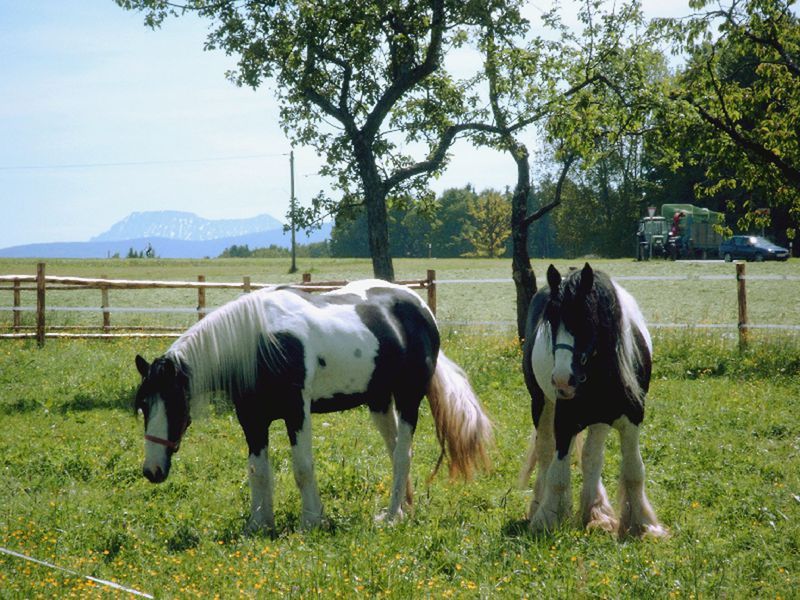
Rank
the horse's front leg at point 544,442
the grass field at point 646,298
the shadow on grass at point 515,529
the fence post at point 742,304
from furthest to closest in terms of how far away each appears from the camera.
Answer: the grass field at point 646,298 < the fence post at point 742,304 < the horse's front leg at point 544,442 < the shadow on grass at point 515,529

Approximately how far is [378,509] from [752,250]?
1562 inches

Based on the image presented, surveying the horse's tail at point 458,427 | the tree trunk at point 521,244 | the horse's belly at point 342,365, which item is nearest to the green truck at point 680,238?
the tree trunk at point 521,244

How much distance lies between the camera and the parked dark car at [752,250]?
39.8 metres

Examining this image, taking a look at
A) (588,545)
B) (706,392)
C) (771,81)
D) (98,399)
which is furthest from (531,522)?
(771,81)

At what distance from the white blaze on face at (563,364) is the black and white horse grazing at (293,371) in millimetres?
1648

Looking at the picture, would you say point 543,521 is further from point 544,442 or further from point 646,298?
point 646,298

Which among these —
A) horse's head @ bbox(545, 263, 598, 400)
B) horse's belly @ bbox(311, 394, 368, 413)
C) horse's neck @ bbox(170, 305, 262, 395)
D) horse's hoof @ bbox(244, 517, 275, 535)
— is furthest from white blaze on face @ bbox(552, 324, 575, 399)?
horse's hoof @ bbox(244, 517, 275, 535)

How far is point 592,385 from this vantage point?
16.4ft

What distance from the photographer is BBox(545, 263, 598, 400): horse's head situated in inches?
180

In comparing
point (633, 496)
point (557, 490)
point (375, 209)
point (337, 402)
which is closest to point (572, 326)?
point (557, 490)

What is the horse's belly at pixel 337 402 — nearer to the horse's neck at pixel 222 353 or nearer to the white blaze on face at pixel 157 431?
the horse's neck at pixel 222 353

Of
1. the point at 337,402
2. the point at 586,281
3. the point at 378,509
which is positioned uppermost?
the point at 586,281

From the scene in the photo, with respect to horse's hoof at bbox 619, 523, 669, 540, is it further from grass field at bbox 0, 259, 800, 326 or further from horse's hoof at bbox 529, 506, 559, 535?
grass field at bbox 0, 259, 800, 326

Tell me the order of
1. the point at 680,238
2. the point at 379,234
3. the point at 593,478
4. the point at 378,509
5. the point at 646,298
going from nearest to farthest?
the point at 593,478
the point at 378,509
the point at 379,234
the point at 646,298
the point at 680,238
